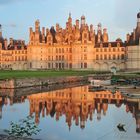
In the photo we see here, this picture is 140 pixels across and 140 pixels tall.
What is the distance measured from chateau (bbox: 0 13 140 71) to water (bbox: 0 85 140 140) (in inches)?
1968

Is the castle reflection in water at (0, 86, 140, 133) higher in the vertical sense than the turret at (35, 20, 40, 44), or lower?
lower

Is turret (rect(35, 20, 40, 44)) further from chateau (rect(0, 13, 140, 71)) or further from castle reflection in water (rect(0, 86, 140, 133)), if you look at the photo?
castle reflection in water (rect(0, 86, 140, 133))

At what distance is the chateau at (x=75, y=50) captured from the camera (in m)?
76.5

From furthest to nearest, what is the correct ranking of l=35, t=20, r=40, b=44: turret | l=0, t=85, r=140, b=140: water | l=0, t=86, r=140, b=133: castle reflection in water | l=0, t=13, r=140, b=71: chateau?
l=35, t=20, r=40, b=44: turret
l=0, t=13, r=140, b=71: chateau
l=0, t=86, r=140, b=133: castle reflection in water
l=0, t=85, r=140, b=140: water

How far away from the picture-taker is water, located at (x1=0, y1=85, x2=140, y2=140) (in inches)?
552

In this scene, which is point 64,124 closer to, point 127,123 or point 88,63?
→ point 127,123

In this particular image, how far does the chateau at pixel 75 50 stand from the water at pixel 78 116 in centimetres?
4999

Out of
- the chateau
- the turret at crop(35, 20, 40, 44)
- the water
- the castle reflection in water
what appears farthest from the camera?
the turret at crop(35, 20, 40, 44)

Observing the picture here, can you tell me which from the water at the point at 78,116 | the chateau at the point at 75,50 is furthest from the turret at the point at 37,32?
the water at the point at 78,116

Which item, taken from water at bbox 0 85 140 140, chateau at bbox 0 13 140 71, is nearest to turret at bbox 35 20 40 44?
chateau at bbox 0 13 140 71

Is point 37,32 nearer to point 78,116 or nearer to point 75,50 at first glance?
point 75,50

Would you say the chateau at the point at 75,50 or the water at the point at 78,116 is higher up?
the chateau at the point at 75,50

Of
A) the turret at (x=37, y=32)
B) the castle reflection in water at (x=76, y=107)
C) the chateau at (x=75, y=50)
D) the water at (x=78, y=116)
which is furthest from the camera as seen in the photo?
the turret at (x=37, y=32)

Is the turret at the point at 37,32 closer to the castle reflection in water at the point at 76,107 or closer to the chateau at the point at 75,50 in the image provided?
the chateau at the point at 75,50
